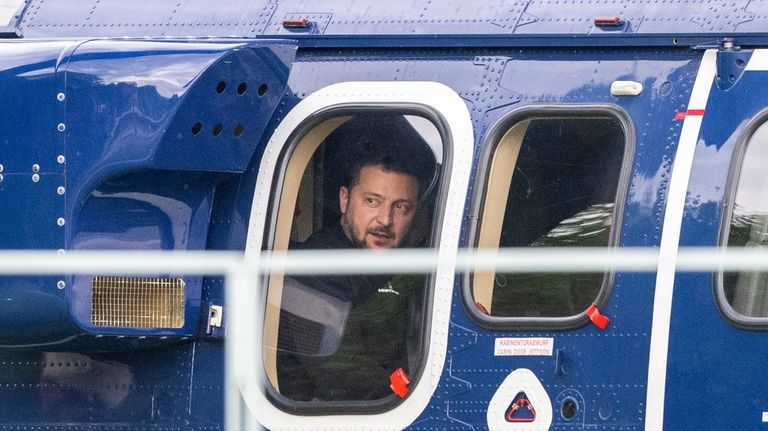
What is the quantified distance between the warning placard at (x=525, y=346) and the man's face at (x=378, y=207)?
634 mm

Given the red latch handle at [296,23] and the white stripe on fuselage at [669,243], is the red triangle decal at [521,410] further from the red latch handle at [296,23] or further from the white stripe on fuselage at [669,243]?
the red latch handle at [296,23]

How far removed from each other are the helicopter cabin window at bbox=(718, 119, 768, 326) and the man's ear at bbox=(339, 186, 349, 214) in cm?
155

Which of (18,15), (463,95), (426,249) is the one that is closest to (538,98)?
(463,95)

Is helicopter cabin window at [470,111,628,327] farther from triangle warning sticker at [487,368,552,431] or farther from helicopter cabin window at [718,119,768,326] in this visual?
helicopter cabin window at [718,119,768,326]

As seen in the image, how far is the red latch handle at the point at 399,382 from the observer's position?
518cm

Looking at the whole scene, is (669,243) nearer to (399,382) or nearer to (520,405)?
(520,405)

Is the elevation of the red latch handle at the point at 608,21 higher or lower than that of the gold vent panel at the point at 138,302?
higher

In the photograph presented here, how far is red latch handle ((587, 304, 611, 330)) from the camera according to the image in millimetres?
4996

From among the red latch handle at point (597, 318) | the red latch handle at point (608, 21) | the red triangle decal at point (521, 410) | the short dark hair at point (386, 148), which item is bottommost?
the red triangle decal at point (521, 410)

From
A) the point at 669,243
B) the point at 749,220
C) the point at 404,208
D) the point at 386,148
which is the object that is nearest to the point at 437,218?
the point at 404,208

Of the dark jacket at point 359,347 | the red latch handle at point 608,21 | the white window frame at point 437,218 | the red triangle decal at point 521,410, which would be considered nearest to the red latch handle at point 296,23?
the white window frame at point 437,218

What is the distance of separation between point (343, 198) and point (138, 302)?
95 centimetres

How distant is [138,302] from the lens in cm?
529

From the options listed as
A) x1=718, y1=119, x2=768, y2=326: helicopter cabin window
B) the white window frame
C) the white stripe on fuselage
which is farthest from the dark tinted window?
the white window frame
